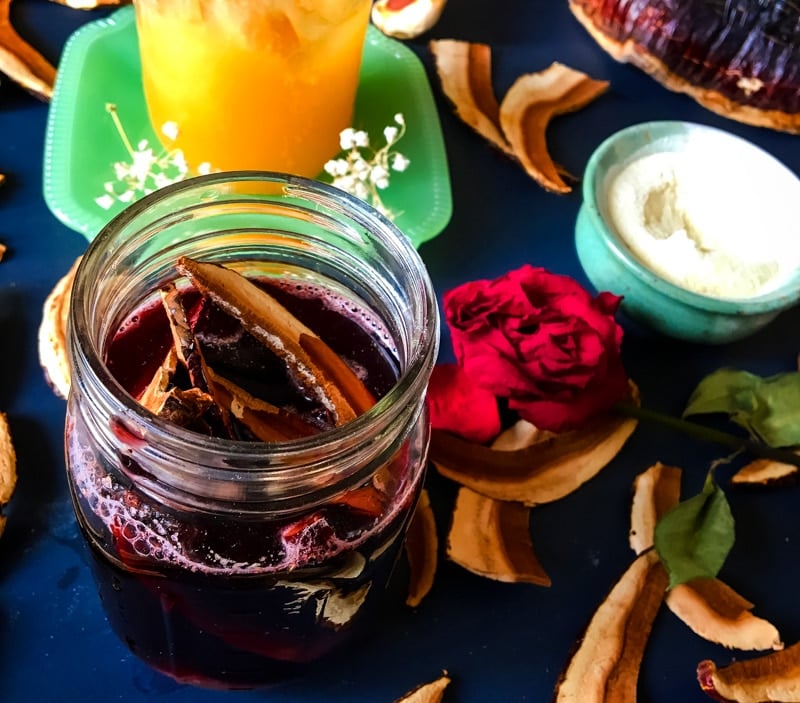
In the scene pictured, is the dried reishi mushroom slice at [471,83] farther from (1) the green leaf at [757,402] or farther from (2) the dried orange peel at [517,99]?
(1) the green leaf at [757,402]

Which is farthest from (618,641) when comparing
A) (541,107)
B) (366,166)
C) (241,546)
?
(541,107)

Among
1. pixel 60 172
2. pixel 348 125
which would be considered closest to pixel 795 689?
pixel 348 125

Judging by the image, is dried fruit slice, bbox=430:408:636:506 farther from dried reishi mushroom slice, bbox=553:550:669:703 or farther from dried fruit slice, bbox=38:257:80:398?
dried fruit slice, bbox=38:257:80:398

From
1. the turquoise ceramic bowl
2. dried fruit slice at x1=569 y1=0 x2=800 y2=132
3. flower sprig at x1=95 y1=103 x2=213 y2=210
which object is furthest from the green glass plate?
dried fruit slice at x1=569 y1=0 x2=800 y2=132

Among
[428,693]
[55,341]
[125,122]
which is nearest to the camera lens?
[428,693]

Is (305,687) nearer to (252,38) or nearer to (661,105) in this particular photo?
(252,38)

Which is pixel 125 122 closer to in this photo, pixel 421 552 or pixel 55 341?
pixel 55 341
